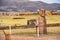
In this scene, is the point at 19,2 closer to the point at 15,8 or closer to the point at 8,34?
the point at 15,8

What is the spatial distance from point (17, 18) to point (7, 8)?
288mm

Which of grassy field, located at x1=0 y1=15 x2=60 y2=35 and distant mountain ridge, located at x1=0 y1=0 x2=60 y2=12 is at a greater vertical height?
distant mountain ridge, located at x1=0 y1=0 x2=60 y2=12

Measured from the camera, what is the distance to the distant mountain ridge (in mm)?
5035

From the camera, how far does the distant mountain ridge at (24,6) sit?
5.04 m

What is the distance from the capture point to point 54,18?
5035mm

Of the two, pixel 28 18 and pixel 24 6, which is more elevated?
pixel 24 6

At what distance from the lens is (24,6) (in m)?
5.07

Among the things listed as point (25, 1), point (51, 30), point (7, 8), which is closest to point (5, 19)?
point (7, 8)

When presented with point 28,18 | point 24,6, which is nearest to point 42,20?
point 28,18

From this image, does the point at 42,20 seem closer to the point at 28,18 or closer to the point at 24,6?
the point at 28,18

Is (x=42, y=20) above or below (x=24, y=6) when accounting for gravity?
below

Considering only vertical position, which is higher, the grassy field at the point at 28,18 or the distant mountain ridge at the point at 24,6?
the distant mountain ridge at the point at 24,6

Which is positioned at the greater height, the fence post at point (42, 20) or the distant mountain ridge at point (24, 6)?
the distant mountain ridge at point (24, 6)

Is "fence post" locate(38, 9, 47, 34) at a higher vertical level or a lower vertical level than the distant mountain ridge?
lower
